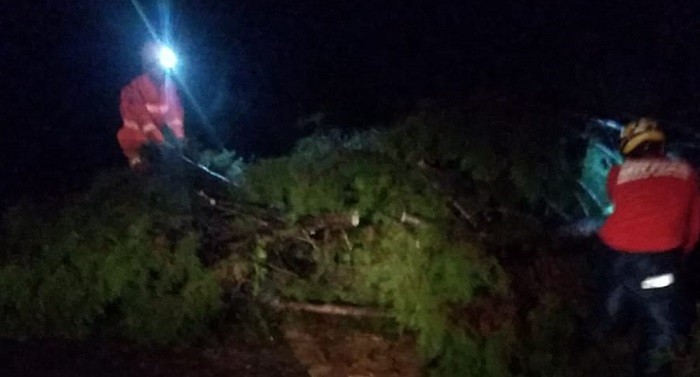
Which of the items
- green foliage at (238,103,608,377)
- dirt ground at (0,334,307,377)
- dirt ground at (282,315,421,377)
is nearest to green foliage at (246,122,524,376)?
green foliage at (238,103,608,377)

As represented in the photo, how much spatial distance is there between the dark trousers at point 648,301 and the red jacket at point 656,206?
0.08 meters

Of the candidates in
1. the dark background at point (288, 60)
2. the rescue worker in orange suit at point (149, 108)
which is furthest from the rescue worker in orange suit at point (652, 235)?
the dark background at point (288, 60)

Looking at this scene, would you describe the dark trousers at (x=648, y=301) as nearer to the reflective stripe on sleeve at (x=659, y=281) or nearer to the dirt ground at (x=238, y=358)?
the reflective stripe on sleeve at (x=659, y=281)

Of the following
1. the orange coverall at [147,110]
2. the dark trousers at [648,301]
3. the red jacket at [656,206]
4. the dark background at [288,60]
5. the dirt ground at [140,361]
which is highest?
the dark background at [288,60]

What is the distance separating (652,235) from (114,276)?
3.30 m

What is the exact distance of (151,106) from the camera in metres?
8.41

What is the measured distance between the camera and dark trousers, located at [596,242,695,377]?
19.3 feet

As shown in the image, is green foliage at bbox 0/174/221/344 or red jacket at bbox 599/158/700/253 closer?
red jacket at bbox 599/158/700/253

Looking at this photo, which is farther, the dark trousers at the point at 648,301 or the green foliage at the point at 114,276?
the green foliage at the point at 114,276

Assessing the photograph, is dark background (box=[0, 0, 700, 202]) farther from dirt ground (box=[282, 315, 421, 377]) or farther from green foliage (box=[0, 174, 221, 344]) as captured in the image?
dirt ground (box=[282, 315, 421, 377])

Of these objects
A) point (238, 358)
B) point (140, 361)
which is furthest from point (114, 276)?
point (238, 358)

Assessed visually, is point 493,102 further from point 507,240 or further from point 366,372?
point 366,372

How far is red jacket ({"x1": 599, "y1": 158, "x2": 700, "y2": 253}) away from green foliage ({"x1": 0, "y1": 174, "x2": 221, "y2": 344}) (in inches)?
101

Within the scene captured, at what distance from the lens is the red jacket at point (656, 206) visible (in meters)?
5.86
